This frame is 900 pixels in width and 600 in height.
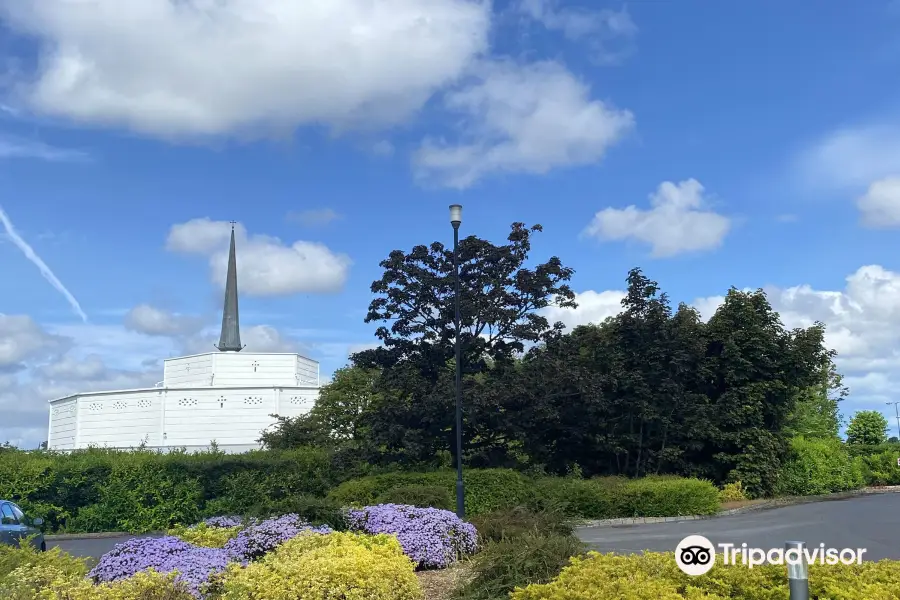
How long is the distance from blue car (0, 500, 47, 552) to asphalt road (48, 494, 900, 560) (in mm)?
2385

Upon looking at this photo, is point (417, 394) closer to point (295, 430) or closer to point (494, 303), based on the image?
point (494, 303)

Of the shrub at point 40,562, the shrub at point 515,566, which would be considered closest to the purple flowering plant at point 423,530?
the shrub at point 515,566

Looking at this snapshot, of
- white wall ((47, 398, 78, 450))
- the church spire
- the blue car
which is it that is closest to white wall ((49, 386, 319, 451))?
white wall ((47, 398, 78, 450))

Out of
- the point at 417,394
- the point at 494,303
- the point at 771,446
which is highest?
the point at 494,303

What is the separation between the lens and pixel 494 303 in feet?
77.2

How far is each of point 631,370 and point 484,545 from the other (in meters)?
14.2

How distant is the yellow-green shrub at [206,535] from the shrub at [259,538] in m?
0.53

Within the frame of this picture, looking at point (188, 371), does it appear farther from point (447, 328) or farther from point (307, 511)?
point (307, 511)

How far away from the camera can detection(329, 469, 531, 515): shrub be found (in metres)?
20.8

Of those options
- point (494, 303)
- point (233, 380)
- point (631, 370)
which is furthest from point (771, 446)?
point (233, 380)

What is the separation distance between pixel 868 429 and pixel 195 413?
39299 mm

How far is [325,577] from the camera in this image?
8.03 meters

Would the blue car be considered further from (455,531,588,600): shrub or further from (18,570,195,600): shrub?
(455,531,588,600): shrub

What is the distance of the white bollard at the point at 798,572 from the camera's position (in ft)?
13.3
